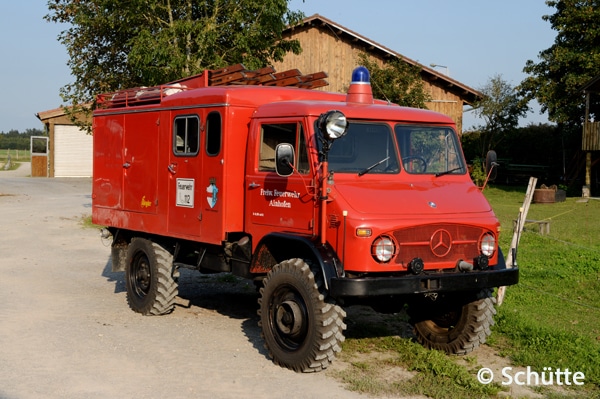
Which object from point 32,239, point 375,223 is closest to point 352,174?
point 375,223

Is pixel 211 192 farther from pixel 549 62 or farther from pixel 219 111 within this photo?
pixel 549 62

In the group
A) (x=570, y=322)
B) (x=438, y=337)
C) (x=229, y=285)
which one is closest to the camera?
(x=438, y=337)

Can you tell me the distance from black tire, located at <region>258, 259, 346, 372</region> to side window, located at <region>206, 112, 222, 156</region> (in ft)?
5.69

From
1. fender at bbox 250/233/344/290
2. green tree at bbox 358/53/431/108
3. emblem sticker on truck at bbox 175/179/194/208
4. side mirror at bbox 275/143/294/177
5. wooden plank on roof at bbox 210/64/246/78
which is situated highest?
green tree at bbox 358/53/431/108

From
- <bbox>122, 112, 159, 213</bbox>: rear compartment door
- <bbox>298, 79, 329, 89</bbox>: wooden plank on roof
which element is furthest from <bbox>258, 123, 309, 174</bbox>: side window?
<bbox>122, 112, 159, 213</bbox>: rear compartment door

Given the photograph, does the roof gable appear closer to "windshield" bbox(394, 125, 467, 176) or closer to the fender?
"windshield" bbox(394, 125, 467, 176)

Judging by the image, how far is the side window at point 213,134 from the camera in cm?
877

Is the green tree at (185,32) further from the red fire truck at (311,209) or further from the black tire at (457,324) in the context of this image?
the black tire at (457,324)

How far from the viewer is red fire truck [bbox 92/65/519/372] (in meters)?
7.20

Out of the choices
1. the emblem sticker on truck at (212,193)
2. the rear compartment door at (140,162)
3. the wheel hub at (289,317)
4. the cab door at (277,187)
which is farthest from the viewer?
the rear compartment door at (140,162)

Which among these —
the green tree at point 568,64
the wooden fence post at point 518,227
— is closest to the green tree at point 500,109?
the green tree at point 568,64

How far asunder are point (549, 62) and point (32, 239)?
82.8 ft

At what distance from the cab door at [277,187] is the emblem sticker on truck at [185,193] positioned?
0.93 m

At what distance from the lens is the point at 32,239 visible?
57.5 ft
